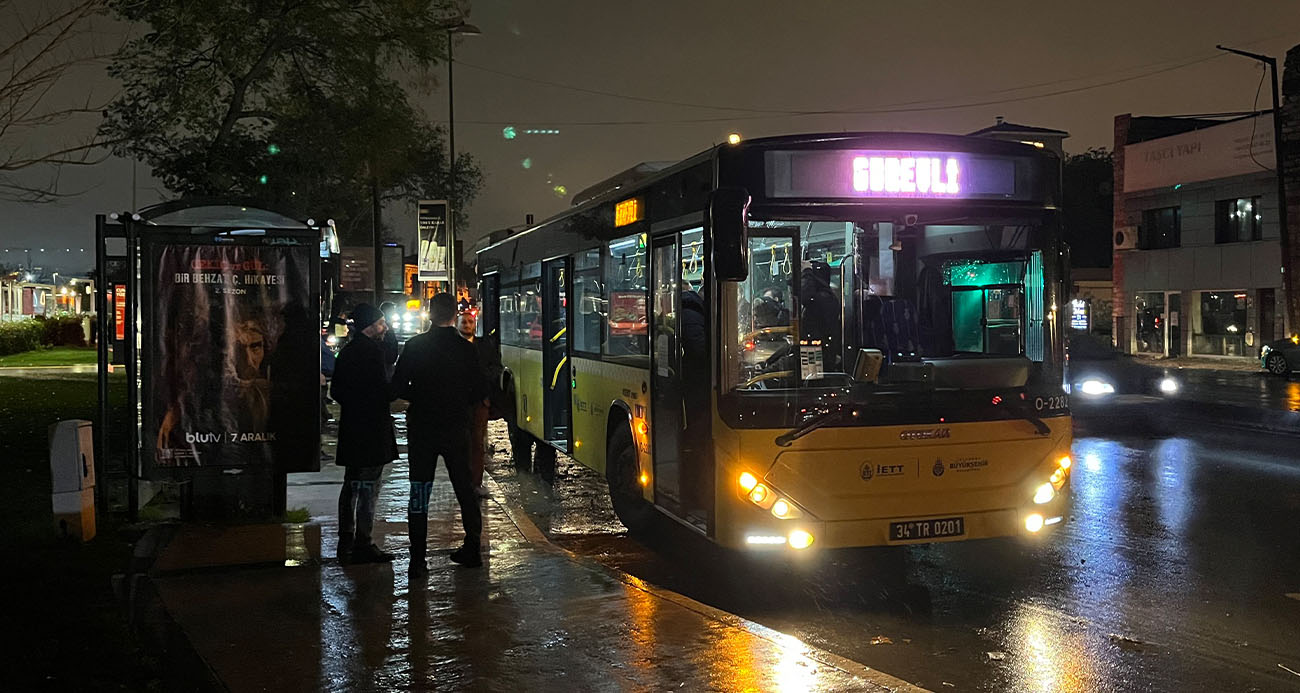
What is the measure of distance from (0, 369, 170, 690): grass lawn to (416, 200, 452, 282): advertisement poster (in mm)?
15102

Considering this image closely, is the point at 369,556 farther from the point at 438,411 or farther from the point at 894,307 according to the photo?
the point at 894,307

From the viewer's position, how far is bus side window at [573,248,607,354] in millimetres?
10742

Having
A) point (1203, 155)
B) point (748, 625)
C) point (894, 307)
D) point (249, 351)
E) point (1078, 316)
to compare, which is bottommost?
point (748, 625)

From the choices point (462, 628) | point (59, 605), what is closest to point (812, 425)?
point (462, 628)

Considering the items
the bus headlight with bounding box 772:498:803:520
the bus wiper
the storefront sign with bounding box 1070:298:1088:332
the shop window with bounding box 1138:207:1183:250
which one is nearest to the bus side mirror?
the bus wiper

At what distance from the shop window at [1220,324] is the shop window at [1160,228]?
9.26 ft

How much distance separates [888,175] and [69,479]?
6.45m

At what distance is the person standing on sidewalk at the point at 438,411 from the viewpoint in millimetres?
8289

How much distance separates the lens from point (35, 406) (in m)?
22.1

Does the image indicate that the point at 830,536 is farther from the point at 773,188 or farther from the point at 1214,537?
the point at 1214,537

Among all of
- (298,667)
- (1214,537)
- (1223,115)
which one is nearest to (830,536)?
(298,667)

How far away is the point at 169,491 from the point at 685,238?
696 cm

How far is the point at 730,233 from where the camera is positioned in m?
7.18

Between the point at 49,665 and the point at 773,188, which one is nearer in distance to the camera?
the point at 49,665
